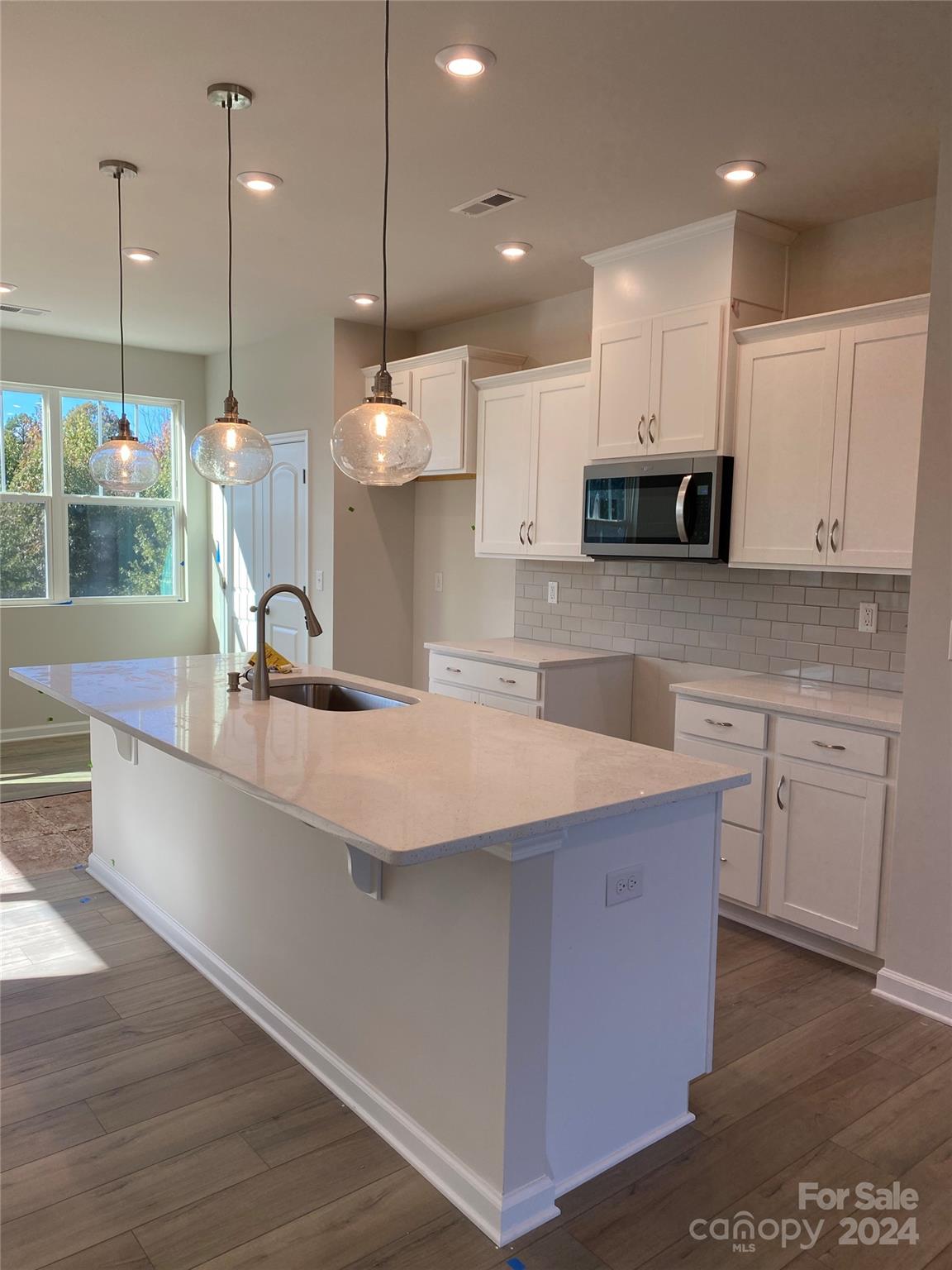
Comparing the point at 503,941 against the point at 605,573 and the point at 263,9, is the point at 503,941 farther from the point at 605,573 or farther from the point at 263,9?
the point at 605,573

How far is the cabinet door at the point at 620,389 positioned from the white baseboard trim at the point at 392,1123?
2641 millimetres

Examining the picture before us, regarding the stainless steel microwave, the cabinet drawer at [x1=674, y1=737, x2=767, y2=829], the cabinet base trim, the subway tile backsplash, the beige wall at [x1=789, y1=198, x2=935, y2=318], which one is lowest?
the cabinet base trim

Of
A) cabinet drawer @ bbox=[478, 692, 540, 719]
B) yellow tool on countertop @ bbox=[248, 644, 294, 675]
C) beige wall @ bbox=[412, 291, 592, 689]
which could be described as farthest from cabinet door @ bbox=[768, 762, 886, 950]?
beige wall @ bbox=[412, 291, 592, 689]

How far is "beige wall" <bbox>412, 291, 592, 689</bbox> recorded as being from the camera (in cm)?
502

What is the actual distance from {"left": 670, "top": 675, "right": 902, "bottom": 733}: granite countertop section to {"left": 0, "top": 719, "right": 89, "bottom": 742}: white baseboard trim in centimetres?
483

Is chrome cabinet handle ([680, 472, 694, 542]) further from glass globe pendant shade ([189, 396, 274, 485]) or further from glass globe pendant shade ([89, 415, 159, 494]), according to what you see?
glass globe pendant shade ([89, 415, 159, 494])

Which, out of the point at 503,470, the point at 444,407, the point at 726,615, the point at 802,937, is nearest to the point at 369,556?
the point at 444,407

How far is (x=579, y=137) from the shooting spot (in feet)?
9.95

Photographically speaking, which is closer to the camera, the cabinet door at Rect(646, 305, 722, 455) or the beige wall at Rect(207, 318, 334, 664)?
the cabinet door at Rect(646, 305, 722, 455)

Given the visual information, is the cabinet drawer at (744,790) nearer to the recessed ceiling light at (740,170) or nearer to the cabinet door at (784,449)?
the cabinet door at (784,449)

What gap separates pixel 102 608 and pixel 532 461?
3755mm

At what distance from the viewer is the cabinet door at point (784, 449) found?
345 cm

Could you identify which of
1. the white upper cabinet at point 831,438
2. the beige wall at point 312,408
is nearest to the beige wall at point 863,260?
the white upper cabinet at point 831,438

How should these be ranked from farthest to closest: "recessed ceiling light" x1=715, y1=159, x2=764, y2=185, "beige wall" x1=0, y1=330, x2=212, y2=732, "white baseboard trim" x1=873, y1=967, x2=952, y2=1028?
1. "beige wall" x1=0, y1=330, x2=212, y2=732
2. "recessed ceiling light" x1=715, y1=159, x2=764, y2=185
3. "white baseboard trim" x1=873, y1=967, x2=952, y2=1028
